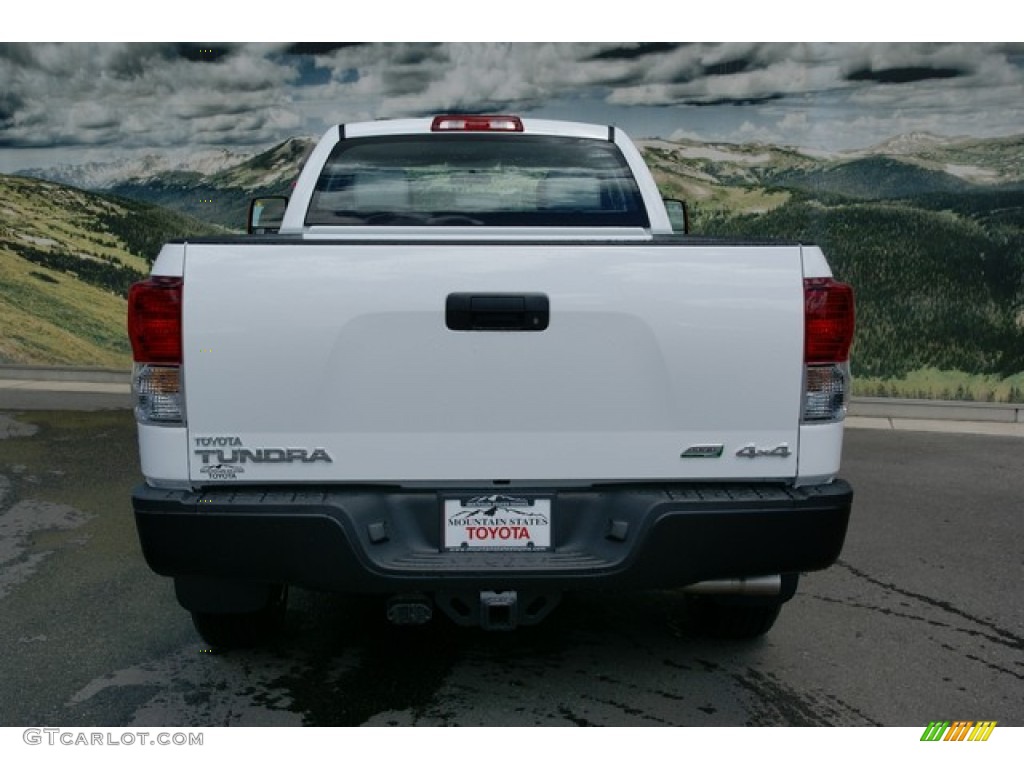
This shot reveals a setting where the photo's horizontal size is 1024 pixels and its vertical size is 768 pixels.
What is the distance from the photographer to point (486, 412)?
12.3 feet

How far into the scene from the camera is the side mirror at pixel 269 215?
5859mm

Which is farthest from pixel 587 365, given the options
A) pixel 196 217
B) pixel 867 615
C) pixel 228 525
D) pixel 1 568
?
pixel 196 217

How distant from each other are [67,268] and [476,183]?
1042 cm

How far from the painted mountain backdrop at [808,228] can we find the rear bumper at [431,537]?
968cm

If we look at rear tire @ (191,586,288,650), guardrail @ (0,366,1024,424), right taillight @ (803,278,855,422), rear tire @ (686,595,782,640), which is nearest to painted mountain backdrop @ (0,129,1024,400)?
guardrail @ (0,366,1024,424)

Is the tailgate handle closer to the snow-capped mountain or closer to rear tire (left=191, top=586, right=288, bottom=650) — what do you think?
rear tire (left=191, top=586, right=288, bottom=650)

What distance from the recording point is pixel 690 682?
441 centimetres

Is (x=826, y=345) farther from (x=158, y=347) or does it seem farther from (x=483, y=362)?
(x=158, y=347)

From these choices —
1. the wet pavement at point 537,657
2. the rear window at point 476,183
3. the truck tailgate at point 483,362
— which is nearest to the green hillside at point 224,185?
the wet pavement at point 537,657

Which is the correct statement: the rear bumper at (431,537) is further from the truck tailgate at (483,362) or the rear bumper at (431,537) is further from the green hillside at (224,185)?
the green hillside at (224,185)

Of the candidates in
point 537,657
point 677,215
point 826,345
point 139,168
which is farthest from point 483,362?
point 139,168

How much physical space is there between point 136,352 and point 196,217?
11776 millimetres

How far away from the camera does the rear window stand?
5.67 m

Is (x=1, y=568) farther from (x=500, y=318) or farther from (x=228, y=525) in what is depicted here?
(x=500, y=318)
